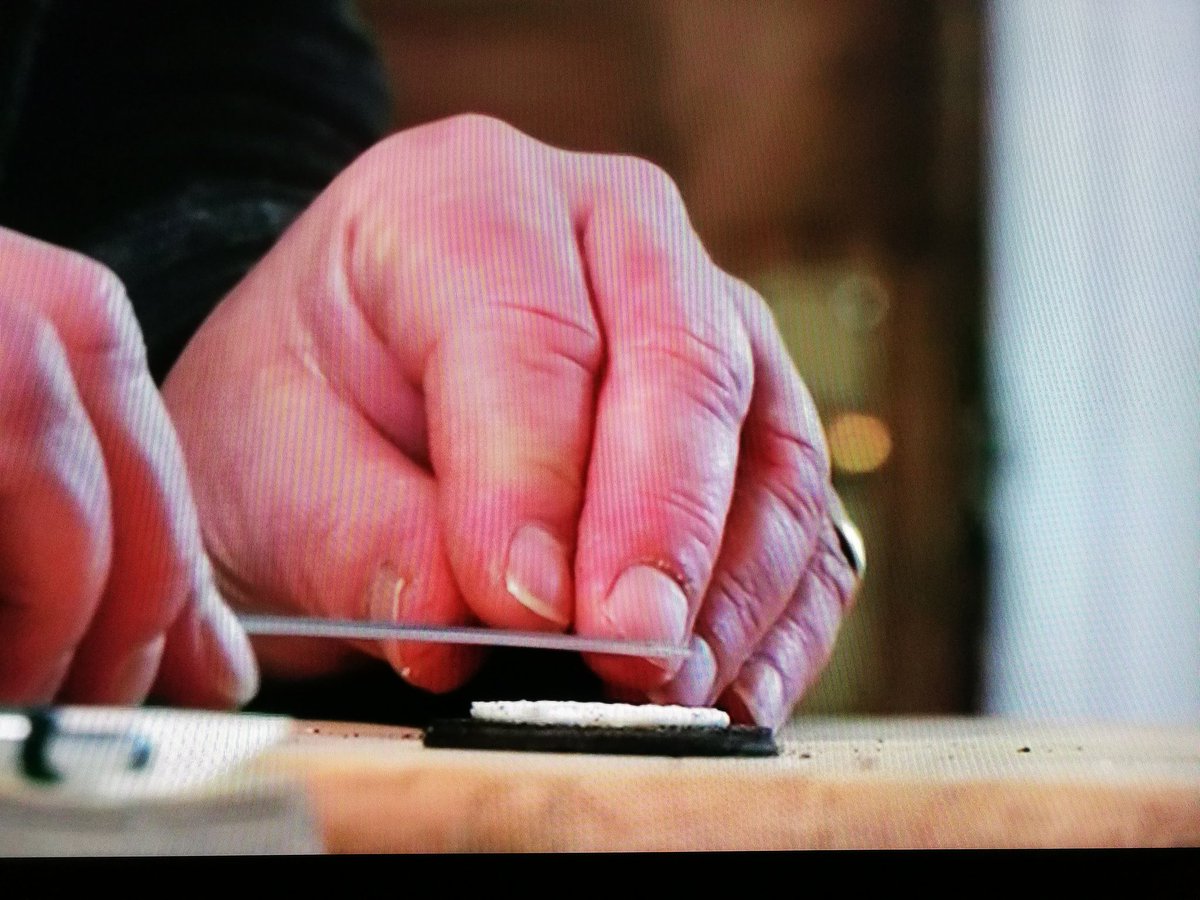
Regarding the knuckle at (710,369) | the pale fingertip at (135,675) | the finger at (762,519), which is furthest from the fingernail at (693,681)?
the pale fingertip at (135,675)

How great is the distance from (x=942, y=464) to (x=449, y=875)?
29 centimetres

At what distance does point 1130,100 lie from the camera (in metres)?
0.67

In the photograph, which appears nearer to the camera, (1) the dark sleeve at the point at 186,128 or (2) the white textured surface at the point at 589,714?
A: (2) the white textured surface at the point at 589,714

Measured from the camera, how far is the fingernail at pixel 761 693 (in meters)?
0.57

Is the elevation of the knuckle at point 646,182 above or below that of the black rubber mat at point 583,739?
above

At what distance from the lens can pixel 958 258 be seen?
65cm

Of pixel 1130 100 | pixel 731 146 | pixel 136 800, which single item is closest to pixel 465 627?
pixel 136 800

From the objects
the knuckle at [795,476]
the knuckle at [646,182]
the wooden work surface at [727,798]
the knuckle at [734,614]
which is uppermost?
the knuckle at [646,182]

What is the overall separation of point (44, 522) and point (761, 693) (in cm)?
30

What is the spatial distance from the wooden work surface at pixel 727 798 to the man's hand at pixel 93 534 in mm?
67

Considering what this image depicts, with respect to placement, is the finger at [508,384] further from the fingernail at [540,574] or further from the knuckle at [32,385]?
the knuckle at [32,385]

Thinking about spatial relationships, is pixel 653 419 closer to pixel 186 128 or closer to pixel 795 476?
pixel 795 476

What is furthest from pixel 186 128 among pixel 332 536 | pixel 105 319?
pixel 332 536

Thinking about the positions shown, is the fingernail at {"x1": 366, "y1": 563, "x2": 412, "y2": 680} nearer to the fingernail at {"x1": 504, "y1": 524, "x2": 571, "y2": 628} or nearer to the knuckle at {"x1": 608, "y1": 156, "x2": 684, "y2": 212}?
the fingernail at {"x1": 504, "y1": 524, "x2": 571, "y2": 628}
